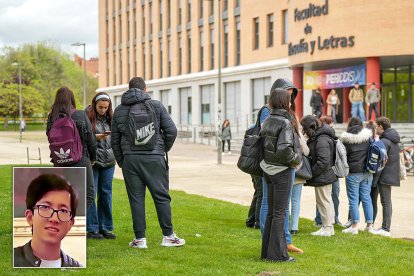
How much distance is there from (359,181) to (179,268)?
4353mm

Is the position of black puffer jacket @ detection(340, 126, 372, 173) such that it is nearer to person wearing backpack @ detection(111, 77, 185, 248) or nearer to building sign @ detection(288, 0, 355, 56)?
person wearing backpack @ detection(111, 77, 185, 248)

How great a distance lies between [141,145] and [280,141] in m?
1.63

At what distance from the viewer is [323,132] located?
1107 centimetres

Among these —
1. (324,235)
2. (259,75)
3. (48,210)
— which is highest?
(259,75)

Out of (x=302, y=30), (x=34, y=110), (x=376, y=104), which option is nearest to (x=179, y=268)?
(x=376, y=104)

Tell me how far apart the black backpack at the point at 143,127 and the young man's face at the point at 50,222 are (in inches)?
62.4

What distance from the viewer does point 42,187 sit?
773cm

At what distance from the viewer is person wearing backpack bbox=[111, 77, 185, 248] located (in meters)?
9.20

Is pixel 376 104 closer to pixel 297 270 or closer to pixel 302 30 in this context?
pixel 302 30

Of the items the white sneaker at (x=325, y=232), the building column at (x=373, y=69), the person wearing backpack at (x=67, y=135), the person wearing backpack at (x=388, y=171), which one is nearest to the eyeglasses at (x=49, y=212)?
the person wearing backpack at (x=67, y=135)

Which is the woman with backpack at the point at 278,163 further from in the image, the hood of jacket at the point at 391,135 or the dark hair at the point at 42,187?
the hood of jacket at the point at 391,135

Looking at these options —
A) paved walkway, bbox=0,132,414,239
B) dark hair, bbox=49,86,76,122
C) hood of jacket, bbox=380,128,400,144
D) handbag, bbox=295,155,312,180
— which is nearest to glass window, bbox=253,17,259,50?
paved walkway, bbox=0,132,414,239

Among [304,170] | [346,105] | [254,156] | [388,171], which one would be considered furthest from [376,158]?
[346,105]

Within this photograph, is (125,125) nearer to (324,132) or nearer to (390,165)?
(324,132)
